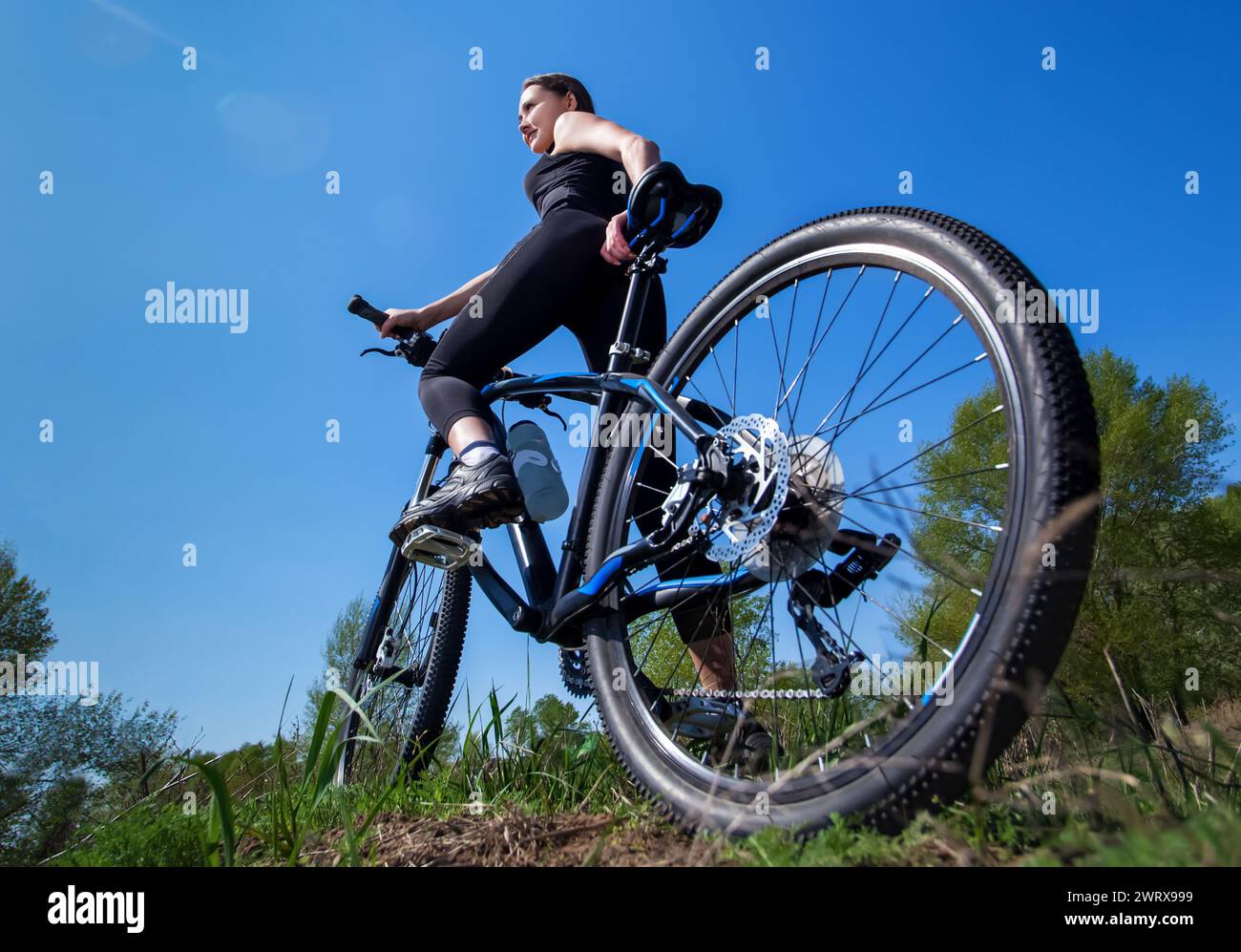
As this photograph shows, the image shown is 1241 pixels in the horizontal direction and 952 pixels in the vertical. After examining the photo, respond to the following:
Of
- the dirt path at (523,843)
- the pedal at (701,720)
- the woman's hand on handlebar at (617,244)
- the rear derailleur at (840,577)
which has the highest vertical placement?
the woman's hand on handlebar at (617,244)

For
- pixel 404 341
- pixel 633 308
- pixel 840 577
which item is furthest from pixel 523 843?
pixel 404 341

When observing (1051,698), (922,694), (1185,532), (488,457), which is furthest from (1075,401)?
(1185,532)

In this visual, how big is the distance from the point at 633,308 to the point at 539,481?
0.63 metres

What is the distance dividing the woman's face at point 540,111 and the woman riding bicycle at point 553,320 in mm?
122

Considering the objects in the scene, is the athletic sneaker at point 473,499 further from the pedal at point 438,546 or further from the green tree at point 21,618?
the green tree at point 21,618

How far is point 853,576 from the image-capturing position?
1748 mm

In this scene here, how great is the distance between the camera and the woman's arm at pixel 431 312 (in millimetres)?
3371

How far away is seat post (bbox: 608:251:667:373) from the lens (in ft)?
7.88

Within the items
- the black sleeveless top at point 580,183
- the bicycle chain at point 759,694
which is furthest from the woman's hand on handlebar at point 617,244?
the bicycle chain at point 759,694

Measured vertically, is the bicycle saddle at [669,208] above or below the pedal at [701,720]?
above

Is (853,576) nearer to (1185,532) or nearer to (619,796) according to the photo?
(619,796)

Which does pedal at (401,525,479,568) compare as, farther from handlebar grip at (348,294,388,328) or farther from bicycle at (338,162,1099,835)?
handlebar grip at (348,294,388,328)

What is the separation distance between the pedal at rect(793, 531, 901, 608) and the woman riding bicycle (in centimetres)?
47

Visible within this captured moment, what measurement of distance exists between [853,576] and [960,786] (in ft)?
1.92
